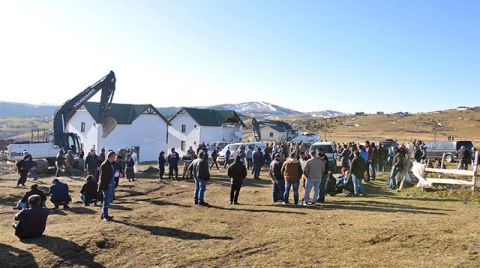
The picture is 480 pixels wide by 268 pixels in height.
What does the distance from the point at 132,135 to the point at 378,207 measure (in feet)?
118

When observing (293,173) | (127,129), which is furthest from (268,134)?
(293,173)

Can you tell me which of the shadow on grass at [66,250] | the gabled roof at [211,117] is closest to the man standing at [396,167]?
the shadow on grass at [66,250]

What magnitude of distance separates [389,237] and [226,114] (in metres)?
46.8

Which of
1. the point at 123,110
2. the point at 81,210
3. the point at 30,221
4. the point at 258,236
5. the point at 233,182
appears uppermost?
the point at 123,110

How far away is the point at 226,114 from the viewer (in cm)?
5669

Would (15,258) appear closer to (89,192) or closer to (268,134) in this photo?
(89,192)

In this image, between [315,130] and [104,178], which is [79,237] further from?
[315,130]

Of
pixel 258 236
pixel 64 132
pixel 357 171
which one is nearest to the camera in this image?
pixel 258 236

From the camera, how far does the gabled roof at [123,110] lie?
45306mm

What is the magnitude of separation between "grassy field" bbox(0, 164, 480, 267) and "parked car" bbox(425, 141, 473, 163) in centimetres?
2503

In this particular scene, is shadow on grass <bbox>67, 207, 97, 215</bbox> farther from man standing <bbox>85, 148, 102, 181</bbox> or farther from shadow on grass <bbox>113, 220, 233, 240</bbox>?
man standing <bbox>85, 148, 102, 181</bbox>

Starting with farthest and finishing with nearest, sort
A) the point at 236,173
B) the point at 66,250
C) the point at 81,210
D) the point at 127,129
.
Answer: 1. the point at 127,129
2. the point at 236,173
3. the point at 81,210
4. the point at 66,250

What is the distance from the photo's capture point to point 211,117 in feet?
180

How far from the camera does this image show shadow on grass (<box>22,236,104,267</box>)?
29.3 feet
